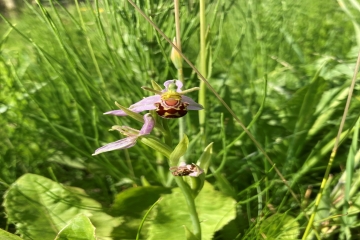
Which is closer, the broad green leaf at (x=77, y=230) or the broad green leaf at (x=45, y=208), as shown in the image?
the broad green leaf at (x=77, y=230)

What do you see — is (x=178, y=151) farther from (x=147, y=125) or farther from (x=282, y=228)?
(x=282, y=228)

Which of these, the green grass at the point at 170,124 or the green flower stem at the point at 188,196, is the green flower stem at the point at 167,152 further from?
the green grass at the point at 170,124

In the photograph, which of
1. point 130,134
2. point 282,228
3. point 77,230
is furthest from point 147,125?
point 282,228

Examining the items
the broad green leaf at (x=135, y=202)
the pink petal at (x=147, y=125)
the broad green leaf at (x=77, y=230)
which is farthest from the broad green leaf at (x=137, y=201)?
the pink petal at (x=147, y=125)

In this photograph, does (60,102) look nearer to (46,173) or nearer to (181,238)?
(46,173)

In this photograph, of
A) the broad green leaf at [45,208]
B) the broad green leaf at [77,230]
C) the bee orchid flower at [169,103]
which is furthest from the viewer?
the broad green leaf at [45,208]

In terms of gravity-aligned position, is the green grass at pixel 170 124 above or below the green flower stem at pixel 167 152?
above

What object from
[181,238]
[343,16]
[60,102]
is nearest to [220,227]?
[181,238]
